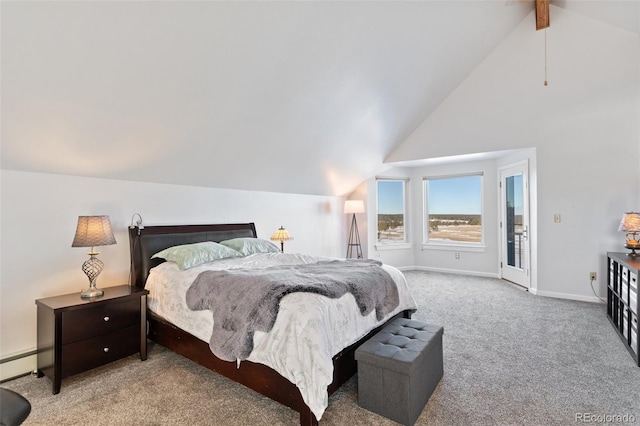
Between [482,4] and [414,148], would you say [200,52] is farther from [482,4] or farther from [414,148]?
[414,148]

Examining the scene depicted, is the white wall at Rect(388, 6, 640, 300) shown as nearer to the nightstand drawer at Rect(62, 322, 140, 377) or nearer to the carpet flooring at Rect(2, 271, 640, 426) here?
the carpet flooring at Rect(2, 271, 640, 426)

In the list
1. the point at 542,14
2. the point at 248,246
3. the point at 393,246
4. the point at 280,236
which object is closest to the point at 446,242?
the point at 393,246

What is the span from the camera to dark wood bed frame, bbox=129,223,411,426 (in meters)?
1.94

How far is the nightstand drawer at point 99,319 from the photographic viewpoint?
7.60 feet

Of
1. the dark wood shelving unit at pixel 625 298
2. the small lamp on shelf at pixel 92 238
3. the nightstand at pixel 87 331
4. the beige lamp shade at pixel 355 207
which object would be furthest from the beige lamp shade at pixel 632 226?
the small lamp on shelf at pixel 92 238

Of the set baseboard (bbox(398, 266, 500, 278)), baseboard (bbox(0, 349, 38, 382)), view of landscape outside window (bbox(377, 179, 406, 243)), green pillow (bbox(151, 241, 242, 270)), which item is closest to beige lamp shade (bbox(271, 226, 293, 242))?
green pillow (bbox(151, 241, 242, 270))

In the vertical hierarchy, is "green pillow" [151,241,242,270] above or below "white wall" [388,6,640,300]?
below

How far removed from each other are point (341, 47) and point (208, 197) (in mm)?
2314

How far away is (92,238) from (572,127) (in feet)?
18.8

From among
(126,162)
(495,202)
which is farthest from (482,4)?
(126,162)

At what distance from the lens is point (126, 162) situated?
9.72 ft

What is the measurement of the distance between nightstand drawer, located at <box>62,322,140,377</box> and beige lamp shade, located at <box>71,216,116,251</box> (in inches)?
28.9

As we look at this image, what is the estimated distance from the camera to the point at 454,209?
20.7 ft

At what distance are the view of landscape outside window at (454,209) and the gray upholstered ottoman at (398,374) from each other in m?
4.45
